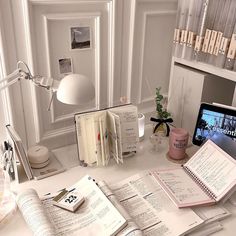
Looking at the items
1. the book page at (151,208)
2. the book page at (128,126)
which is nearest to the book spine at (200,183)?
the book page at (151,208)

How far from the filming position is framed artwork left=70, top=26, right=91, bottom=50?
131 cm

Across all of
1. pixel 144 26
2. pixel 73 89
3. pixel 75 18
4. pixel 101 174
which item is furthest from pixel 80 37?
pixel 101 174

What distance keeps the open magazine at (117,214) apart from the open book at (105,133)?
17 cm

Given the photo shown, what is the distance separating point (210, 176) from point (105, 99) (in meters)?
0.68

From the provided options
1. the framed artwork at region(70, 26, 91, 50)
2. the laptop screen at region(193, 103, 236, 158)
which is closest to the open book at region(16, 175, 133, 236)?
the laptop screen at region(193, 103, 236, 158)

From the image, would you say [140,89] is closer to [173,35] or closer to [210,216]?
[173,35]

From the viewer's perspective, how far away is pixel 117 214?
97cm

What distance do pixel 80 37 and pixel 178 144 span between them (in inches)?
26.7

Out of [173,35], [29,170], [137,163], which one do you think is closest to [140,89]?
[173,35]

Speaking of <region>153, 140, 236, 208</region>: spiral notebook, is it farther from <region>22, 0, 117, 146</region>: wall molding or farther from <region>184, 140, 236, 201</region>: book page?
<region>22, 0, 117, 146</region>: wall molding

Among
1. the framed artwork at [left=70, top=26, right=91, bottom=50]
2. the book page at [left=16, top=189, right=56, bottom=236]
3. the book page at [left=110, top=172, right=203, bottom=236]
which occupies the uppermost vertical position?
the framed artwork at [left=70, top=26, right=91, bottom=50]

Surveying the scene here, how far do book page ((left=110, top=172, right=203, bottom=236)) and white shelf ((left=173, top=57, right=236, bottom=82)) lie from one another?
22.8 inches

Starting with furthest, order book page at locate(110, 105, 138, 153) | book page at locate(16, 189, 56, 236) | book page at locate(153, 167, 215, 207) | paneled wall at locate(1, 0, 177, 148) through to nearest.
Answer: book page at locate(110, 105, 138, 153) < paneled wall at locate(1, 0, 177, 148) < book page at locate(153, 167, 215, 207) < book page at locate(16, 189, 56, 236)

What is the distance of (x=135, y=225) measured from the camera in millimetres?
946
